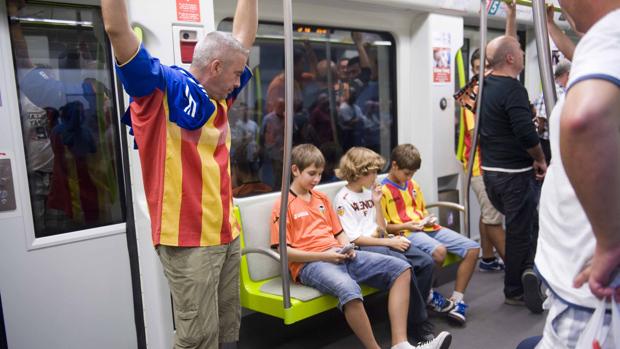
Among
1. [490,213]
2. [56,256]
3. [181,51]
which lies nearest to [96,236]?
[56,256]

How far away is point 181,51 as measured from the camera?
8.63ft

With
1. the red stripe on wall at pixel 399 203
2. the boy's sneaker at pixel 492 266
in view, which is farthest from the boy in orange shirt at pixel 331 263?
the boy's sneaker at pixel 492 266

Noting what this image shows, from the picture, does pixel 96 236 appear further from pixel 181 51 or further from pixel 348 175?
pixel 348 175

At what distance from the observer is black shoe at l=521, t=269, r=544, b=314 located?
347 cm

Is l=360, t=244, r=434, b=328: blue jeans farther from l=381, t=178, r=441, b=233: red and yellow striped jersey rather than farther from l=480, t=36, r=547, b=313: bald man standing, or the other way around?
l=480, t=36, r=547, b=313: bald man standing

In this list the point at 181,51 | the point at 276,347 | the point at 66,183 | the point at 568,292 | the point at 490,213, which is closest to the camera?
the point at 568,292

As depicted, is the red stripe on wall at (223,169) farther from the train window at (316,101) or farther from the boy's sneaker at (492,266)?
the boy's sneaker at (492,266)

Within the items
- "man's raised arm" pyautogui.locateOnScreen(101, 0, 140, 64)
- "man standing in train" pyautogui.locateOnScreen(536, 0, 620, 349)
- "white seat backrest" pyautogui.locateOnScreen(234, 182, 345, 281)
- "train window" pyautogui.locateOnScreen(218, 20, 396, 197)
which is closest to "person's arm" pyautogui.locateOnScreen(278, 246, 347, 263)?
"white seat backrest" pyautogui.locateOnScreen(234, 182, 345, 281)

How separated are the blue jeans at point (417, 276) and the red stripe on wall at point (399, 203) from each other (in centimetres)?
33

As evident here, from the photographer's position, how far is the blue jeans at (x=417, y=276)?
3.18 m

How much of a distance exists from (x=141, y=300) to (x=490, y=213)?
281cm

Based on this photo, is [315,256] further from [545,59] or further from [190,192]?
[545,59]

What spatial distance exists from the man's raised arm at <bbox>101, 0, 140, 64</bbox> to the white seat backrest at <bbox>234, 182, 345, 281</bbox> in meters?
1.66

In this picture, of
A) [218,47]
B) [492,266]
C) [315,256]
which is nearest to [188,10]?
[218,47]
